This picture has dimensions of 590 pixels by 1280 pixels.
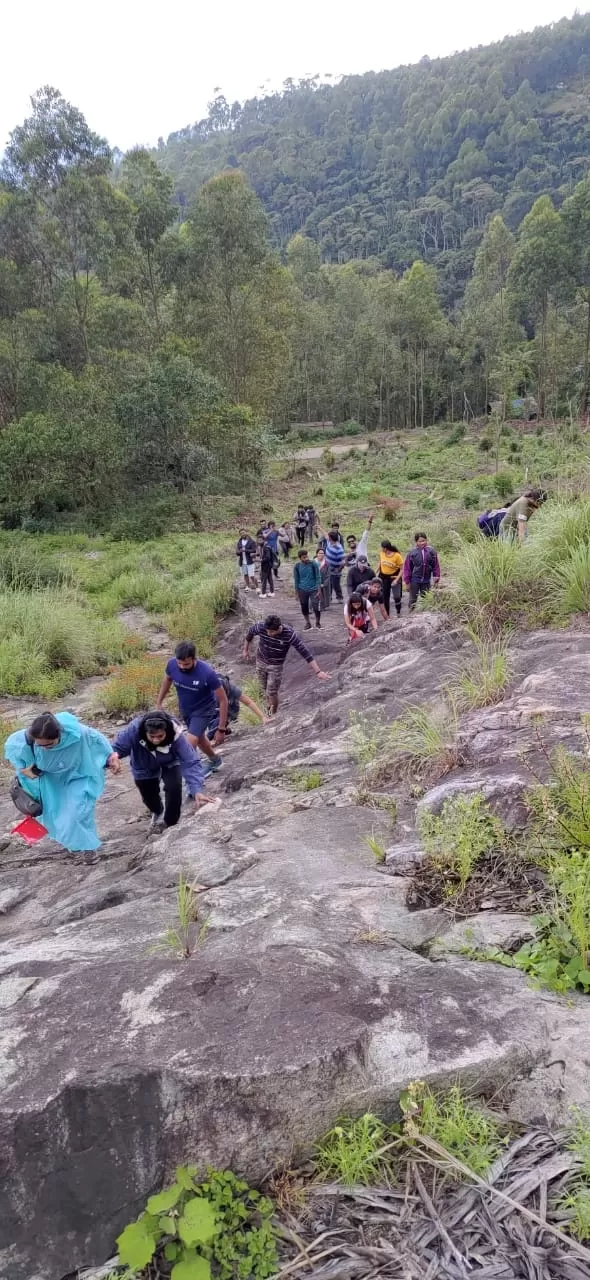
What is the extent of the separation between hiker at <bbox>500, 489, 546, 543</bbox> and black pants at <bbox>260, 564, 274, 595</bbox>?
6.71m

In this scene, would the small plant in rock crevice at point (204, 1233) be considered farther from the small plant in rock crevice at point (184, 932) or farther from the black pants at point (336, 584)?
the black pants at point (336, 584)

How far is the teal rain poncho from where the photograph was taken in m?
4.34

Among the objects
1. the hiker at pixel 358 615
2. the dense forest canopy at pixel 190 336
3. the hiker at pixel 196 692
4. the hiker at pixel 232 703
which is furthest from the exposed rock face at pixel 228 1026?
the dense forest canopy at pixel 190 336

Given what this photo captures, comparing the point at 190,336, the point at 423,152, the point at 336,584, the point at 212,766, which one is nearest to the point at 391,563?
the point at 336,584

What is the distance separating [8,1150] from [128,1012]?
1.62 feet

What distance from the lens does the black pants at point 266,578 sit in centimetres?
1419

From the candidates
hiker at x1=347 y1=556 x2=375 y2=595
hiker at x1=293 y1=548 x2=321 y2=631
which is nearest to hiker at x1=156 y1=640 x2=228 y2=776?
hiker at x1=347 y1=556 x2=375 y2=595

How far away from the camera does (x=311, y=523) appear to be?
20.2 meters

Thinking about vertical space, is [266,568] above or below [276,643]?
below

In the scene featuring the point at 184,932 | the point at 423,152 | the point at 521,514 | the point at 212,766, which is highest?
the point at 423,152

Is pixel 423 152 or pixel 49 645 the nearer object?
pixel 49 645

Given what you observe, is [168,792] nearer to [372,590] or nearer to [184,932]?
[184,932]

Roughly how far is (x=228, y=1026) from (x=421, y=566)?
7.13m

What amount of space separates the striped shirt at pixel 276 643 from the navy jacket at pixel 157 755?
2.50m
